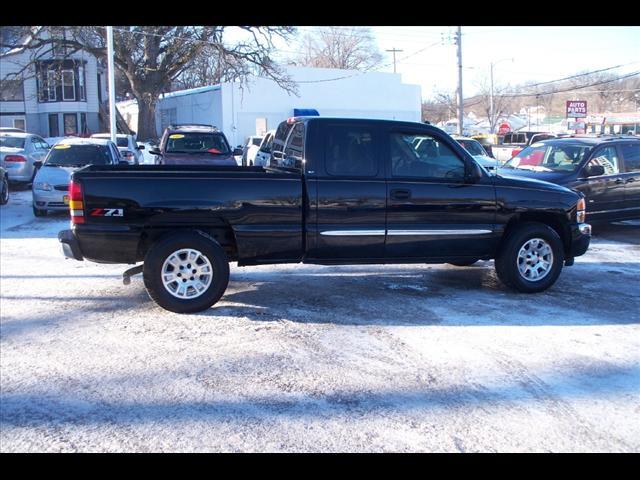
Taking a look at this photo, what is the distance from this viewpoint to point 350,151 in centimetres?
694

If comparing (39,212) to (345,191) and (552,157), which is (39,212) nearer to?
(345,191)

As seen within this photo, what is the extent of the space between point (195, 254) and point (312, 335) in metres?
1.49

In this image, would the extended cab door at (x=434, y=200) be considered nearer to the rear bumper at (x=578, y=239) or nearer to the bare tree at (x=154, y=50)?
the rear bumper at (x=578, y=239)

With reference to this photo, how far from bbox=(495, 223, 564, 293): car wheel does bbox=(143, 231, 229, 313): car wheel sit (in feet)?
10.3

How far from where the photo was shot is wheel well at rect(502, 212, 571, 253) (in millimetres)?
7352

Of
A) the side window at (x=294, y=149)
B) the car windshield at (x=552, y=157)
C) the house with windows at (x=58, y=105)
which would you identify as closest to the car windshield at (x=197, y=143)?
the car windshield at (x=552, y=157)

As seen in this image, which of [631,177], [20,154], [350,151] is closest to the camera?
[350,151]

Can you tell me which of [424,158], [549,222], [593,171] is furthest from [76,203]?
[593,171]

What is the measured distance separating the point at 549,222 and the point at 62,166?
10.0 m

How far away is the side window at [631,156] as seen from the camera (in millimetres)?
11758

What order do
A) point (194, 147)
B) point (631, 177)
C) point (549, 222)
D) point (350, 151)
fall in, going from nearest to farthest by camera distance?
point (350, 151), point (549, 222), point (631, 177), point (194, 147)

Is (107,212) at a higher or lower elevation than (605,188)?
lower
